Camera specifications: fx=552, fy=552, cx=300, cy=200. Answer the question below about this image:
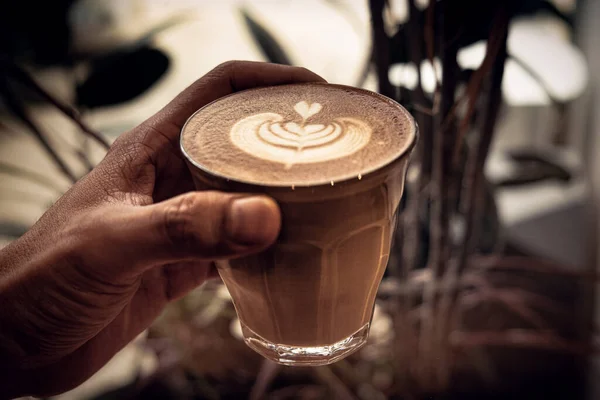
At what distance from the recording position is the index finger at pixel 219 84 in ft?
2.74

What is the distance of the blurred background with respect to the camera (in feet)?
2.99

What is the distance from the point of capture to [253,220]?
54 centimetres

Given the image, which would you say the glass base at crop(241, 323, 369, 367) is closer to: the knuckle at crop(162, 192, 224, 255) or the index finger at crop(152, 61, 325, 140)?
the knuckle at crop(162, 192, 224, 255)

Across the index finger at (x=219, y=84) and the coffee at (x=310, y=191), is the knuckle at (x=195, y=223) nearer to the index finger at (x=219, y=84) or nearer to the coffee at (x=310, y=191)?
the coffee at (x=310, y=191)

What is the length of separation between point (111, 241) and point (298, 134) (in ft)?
0.88

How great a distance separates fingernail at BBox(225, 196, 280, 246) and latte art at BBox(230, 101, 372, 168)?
0.23ft

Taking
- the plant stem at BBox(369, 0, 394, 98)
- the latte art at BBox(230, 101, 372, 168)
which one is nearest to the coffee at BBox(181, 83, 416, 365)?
the latte art at BBox(230, 101, 372, 168)

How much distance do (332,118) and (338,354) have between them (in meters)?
0.31

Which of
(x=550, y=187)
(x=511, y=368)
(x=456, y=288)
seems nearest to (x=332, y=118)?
(x=456, y=288)

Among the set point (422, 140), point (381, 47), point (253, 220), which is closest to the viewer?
point (253, 220)

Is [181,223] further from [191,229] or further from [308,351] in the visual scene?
[308,351]

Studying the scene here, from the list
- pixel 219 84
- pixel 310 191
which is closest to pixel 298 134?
pixel 310 191

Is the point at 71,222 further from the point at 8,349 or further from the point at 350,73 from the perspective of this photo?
the point at 350,73

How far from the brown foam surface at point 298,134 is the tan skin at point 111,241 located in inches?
1.9
